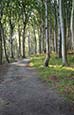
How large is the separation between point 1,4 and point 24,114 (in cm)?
2549

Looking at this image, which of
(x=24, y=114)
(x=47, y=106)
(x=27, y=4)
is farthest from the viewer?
(x=27, y=4)

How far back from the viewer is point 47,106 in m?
9.54

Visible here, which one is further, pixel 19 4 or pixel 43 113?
pixel 19 4

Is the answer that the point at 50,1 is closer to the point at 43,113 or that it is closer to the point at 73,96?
the point at 73,96

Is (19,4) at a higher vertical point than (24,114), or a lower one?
higher

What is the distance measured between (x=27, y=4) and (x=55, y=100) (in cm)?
3020

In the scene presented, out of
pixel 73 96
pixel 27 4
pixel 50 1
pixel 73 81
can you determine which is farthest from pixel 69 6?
pixel 73 96

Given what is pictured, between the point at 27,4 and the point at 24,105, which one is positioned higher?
the point at 27,4

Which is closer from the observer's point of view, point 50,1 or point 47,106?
point 47,106

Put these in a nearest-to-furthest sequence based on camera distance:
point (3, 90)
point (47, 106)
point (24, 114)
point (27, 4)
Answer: point (24, 114) → point (47, 106) → point (3, 90) → point (27, 4)

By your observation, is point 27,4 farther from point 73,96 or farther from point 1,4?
point 73,96

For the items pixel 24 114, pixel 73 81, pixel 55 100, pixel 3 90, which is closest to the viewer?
pixel 24 114

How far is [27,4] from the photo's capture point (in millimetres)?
38969

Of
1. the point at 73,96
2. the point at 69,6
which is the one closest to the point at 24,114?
the point at 73,96
